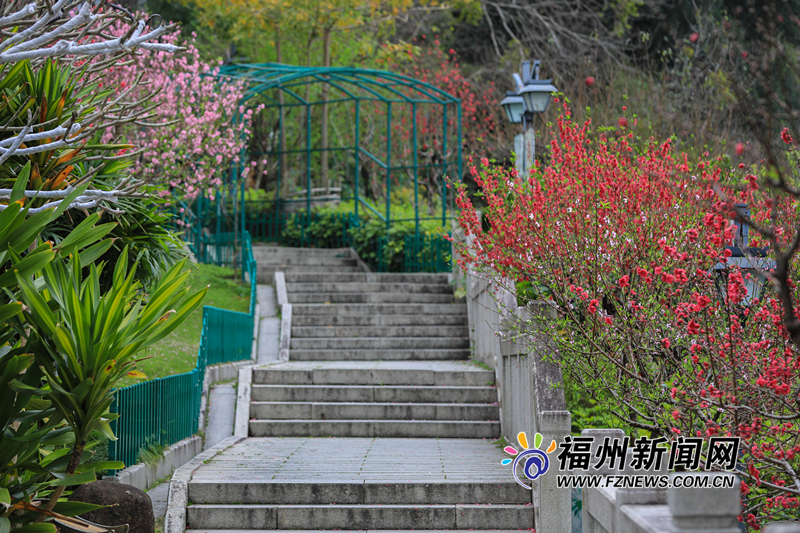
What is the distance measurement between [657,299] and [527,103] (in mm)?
4601

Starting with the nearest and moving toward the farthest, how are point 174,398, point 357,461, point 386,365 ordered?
1. point 357,461
2. point 174,398
3. point 386,365

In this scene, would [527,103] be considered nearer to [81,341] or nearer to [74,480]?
[81,341]

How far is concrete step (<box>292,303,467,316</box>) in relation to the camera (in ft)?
40.7

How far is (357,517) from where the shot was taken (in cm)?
614

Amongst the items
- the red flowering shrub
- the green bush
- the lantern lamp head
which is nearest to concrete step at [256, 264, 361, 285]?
the green bush

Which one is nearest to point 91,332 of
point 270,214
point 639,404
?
point 639,404

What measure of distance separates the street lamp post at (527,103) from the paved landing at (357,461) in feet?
12.0

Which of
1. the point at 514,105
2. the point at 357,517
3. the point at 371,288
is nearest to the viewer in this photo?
the point at 357,517

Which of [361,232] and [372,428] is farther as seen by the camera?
[361,232]

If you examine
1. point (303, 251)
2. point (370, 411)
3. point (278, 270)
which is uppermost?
point (303, 251)

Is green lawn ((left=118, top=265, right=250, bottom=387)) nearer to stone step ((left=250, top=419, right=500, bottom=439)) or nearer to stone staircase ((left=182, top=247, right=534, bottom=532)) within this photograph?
stone staircase ((left=182, top=247, right=534, bottom=532))

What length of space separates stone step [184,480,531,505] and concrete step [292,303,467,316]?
6180 millimetres

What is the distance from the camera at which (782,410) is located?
467cm

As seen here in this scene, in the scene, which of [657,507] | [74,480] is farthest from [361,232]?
[657,507]
